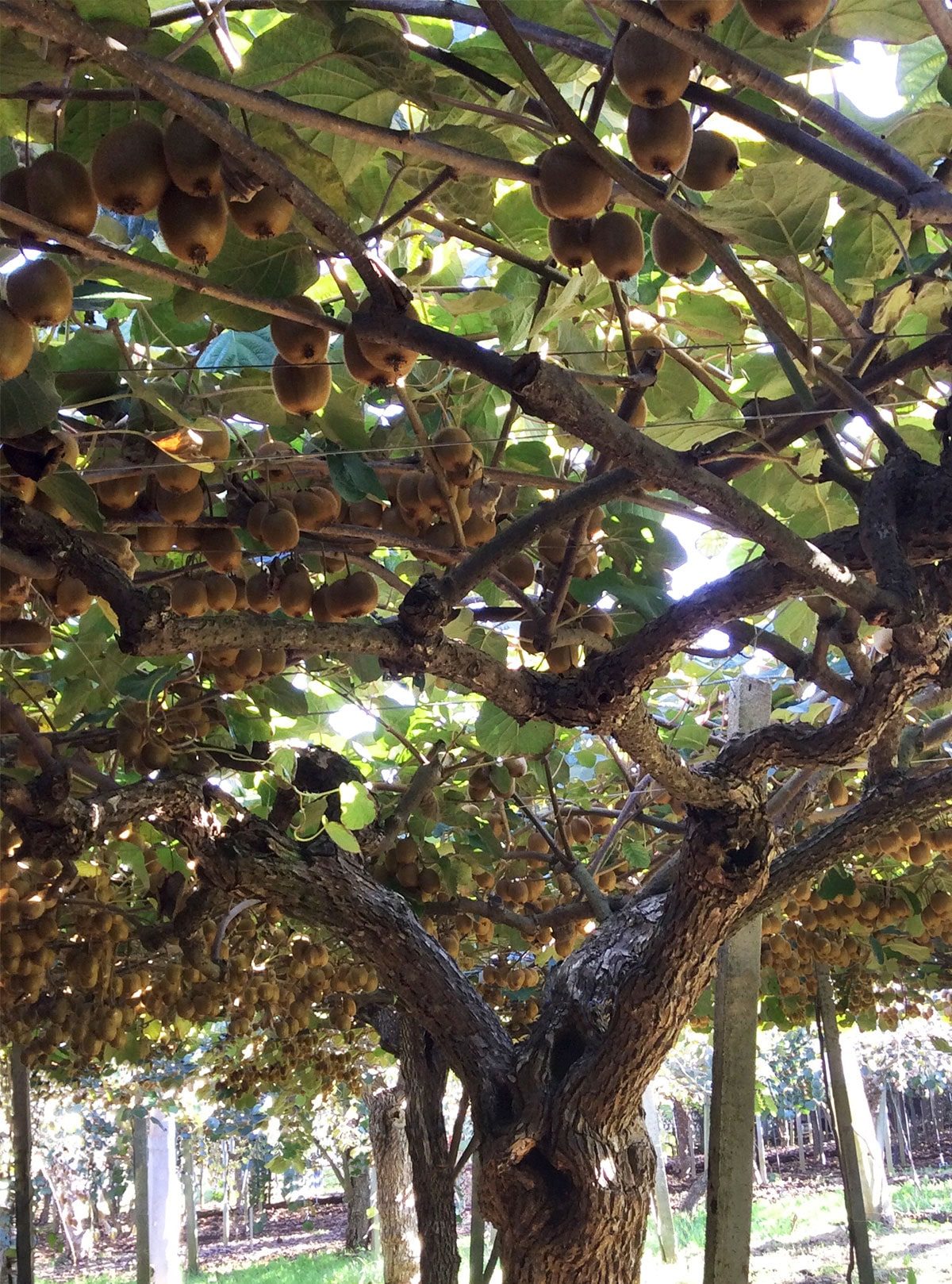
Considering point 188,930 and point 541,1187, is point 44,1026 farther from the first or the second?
point 541,1187

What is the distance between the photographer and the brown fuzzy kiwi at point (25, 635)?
1790mm

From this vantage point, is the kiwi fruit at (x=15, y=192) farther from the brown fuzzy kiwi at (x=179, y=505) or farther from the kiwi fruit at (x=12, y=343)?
the brown fuzzy kiwi at (x=179, y=505)

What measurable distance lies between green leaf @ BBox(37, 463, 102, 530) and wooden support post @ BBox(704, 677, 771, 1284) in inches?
71.8

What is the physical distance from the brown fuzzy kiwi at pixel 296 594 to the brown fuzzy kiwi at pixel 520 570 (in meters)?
0.36

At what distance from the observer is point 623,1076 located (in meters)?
2.73

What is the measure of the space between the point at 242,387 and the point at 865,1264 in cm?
492

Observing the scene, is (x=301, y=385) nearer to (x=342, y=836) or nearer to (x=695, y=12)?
(x=695, y=12)

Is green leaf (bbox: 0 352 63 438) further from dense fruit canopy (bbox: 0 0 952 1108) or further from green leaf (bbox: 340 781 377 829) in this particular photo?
green leaf (bbox: 340 781 377 829)

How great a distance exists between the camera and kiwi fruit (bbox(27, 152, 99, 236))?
920 millimetres

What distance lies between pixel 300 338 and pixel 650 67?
459 mm

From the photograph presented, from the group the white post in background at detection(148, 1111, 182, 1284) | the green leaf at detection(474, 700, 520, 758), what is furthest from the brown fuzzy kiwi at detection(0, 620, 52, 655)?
the white post in background at detection(148, 1111, 182, 1284)

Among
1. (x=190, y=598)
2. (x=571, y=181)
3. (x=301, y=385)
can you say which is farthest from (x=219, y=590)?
(x=571, y=181)

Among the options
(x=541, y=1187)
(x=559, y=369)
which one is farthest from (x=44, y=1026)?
(x=559, y=369)

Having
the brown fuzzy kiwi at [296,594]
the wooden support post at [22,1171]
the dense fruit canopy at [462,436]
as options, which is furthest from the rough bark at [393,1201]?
the brown fuzzy kiwi at [296,594]
